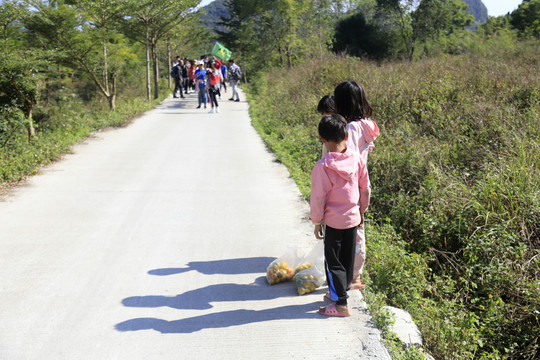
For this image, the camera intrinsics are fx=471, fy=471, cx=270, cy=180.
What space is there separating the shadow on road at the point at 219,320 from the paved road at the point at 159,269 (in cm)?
1

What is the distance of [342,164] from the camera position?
3.54m

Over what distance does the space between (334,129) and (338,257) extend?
1.00 meters

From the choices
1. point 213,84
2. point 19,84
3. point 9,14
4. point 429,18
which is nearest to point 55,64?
point 9,14

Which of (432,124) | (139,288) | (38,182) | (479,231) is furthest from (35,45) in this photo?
(479,231)

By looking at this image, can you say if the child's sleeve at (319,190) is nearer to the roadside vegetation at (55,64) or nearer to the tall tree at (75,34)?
the roadside vegetation at (55,64)

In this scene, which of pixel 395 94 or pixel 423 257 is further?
pixel 395 94

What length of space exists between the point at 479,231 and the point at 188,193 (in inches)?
160

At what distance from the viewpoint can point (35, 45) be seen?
15.7 m

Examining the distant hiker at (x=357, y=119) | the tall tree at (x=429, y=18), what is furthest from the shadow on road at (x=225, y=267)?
the tall tree at (x=429, y=18)

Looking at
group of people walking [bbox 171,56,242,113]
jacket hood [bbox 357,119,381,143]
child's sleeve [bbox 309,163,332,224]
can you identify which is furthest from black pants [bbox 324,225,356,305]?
group of people walking [bbox 171,56,242,113]

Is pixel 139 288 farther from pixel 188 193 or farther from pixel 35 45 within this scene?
pixel 35 45

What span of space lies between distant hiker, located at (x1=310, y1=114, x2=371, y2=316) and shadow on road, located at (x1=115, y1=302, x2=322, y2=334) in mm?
226

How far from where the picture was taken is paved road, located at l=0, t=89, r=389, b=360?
3416 mm

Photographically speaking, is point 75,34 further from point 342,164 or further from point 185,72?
point 342,164
